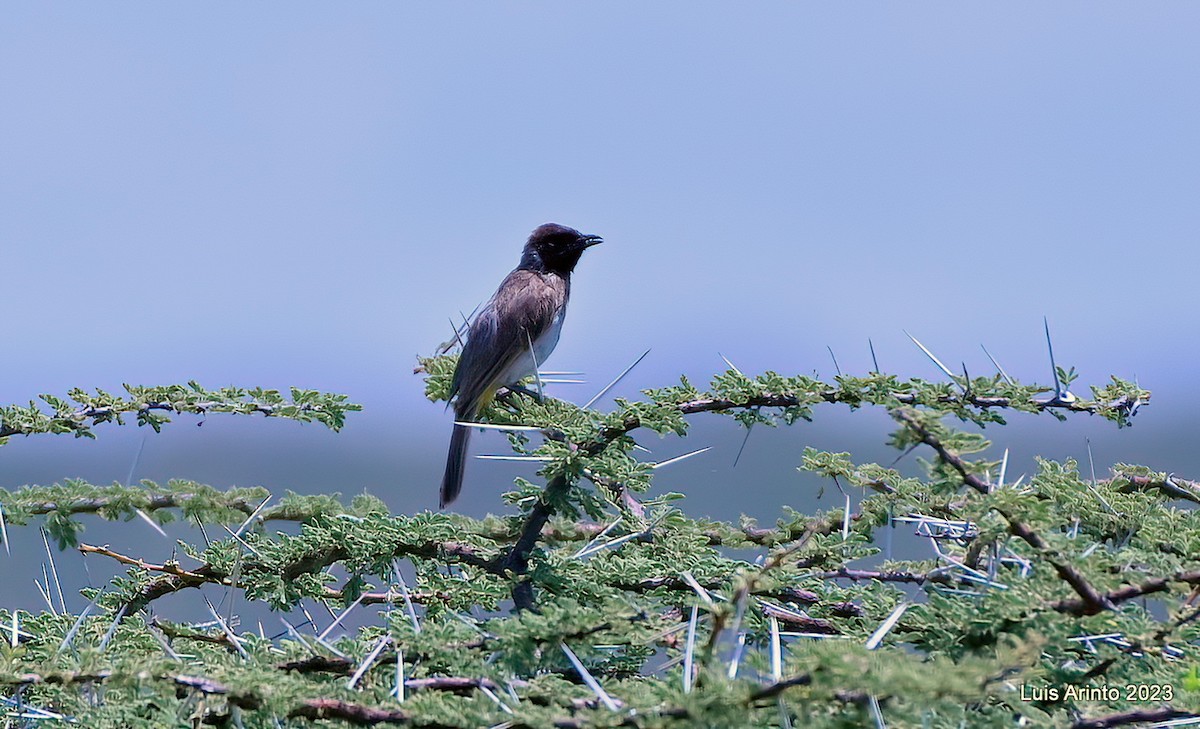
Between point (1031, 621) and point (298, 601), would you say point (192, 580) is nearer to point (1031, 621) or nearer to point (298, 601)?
point (298, 601)

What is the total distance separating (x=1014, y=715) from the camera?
1995mm

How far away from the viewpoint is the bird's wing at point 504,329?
6547 millimetres

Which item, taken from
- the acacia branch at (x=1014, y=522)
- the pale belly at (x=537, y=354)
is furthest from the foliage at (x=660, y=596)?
the pale belly at (x=537, y=354)

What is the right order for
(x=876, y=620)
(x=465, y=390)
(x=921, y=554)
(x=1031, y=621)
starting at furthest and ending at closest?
(x=465, y=390) → (x=921, y=554) → (x=876, y=620) → (x=1031, y=621)

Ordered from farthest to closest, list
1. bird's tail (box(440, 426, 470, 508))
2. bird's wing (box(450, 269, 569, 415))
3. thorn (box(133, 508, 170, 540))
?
bird's wing (box(450, 269, 569, 415))
bird's tail (box(440, 426, 470, 508))
thorn (box(133, 508, 170, 540))

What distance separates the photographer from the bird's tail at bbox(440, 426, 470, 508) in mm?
6445

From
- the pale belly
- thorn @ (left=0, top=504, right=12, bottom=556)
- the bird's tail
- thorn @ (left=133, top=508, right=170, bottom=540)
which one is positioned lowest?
the bird's tail

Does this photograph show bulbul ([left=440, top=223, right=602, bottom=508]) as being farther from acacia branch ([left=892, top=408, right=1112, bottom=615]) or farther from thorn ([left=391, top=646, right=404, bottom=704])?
acacia branch ([left=892, top=408, right=1112, bottom=615])

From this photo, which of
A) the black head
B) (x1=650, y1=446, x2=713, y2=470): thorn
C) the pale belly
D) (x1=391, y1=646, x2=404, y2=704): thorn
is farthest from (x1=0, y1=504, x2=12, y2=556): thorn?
the black head

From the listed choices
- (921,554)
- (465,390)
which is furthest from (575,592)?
(465,390)

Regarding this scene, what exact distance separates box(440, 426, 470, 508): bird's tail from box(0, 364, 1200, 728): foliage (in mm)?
2832

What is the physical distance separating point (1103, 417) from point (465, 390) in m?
4.11

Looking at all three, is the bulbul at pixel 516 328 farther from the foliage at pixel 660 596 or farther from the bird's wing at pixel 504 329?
the foliage at pixel 660 596

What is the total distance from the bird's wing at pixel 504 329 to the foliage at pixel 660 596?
8.46 feet
